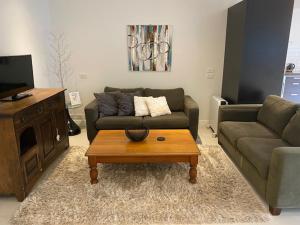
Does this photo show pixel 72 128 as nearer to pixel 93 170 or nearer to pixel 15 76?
pixel 15 76

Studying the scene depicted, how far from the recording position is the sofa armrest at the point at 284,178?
2.02m

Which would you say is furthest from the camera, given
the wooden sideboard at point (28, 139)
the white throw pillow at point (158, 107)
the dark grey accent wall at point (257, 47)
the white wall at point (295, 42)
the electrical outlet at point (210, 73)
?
the white wall at point (295, 42)

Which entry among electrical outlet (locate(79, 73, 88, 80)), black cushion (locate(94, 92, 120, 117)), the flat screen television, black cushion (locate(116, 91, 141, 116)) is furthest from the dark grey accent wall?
the flat screen television

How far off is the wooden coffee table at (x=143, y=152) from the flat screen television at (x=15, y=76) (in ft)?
3.58

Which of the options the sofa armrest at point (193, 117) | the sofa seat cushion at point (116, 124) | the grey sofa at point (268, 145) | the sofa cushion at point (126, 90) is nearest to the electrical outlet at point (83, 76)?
the sofa cushion at point (126, 90)

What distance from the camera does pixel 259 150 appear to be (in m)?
2.51

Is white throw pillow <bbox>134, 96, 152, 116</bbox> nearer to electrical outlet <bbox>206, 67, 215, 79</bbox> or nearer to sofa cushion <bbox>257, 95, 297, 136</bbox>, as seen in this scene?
electrical outlet <bbox>206, 67, 215, 79</bbox>

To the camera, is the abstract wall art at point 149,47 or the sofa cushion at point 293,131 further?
the abstract wall art at point 149,47

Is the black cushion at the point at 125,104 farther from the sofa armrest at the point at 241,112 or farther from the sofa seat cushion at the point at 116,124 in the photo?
the sofa armrest at the point at 241,112

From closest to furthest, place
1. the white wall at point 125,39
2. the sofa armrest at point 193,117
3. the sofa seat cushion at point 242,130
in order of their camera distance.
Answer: the sofa seat cushion at point 242,130 < the sofa armrest at point 193,117 < the white wall at point 125,39

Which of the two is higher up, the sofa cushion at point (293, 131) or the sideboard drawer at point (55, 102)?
the sideboard drawer at point (55, 102)

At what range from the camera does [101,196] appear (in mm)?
2492

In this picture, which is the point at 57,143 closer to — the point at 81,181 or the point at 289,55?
the point at 81,181

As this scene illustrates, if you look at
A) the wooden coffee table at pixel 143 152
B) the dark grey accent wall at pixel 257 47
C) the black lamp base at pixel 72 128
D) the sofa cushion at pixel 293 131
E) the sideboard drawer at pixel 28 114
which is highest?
the dark grey accent wall at pixel 257 47
